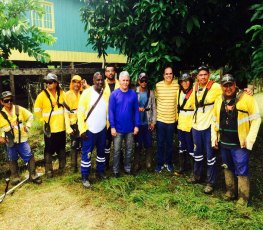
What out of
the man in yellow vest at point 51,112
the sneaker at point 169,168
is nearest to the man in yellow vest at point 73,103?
the man in yellow vest at point 51,112

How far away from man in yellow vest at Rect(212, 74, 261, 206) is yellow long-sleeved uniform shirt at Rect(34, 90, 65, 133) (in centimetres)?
317

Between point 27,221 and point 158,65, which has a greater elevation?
point 158,65

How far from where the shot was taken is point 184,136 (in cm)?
600

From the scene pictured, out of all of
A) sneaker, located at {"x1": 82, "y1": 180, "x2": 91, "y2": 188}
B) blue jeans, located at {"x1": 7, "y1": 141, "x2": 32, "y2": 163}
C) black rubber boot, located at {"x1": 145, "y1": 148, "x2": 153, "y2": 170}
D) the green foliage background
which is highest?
the green foliage background

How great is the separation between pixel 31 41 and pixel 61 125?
185 cm

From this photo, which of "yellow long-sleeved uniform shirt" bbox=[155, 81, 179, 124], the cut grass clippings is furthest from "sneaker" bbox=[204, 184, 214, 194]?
"yellow long-sleeved uniform shirt" bbox=[155, 81, 179, 124]

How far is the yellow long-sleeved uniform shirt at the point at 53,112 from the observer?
6020 mm

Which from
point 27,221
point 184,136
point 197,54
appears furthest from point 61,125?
point 197,54

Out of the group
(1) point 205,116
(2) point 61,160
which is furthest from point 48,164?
(1) point 205,116

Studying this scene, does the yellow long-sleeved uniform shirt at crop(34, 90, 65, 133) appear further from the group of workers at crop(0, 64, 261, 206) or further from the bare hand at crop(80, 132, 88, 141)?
the bare hand at crop(80, 132, 88, 141)

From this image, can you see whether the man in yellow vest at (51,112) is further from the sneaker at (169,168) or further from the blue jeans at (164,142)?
the sneaker at (169,168)

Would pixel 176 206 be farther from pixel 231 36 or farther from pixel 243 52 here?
pixel 231 36

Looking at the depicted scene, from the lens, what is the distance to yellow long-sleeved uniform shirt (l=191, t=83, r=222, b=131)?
5.23 meters

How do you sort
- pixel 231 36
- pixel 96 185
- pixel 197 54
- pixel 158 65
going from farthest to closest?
1. pixel 197 54
2. pixel 231 36
3. pixel 96 185
4. pixel 158 65
